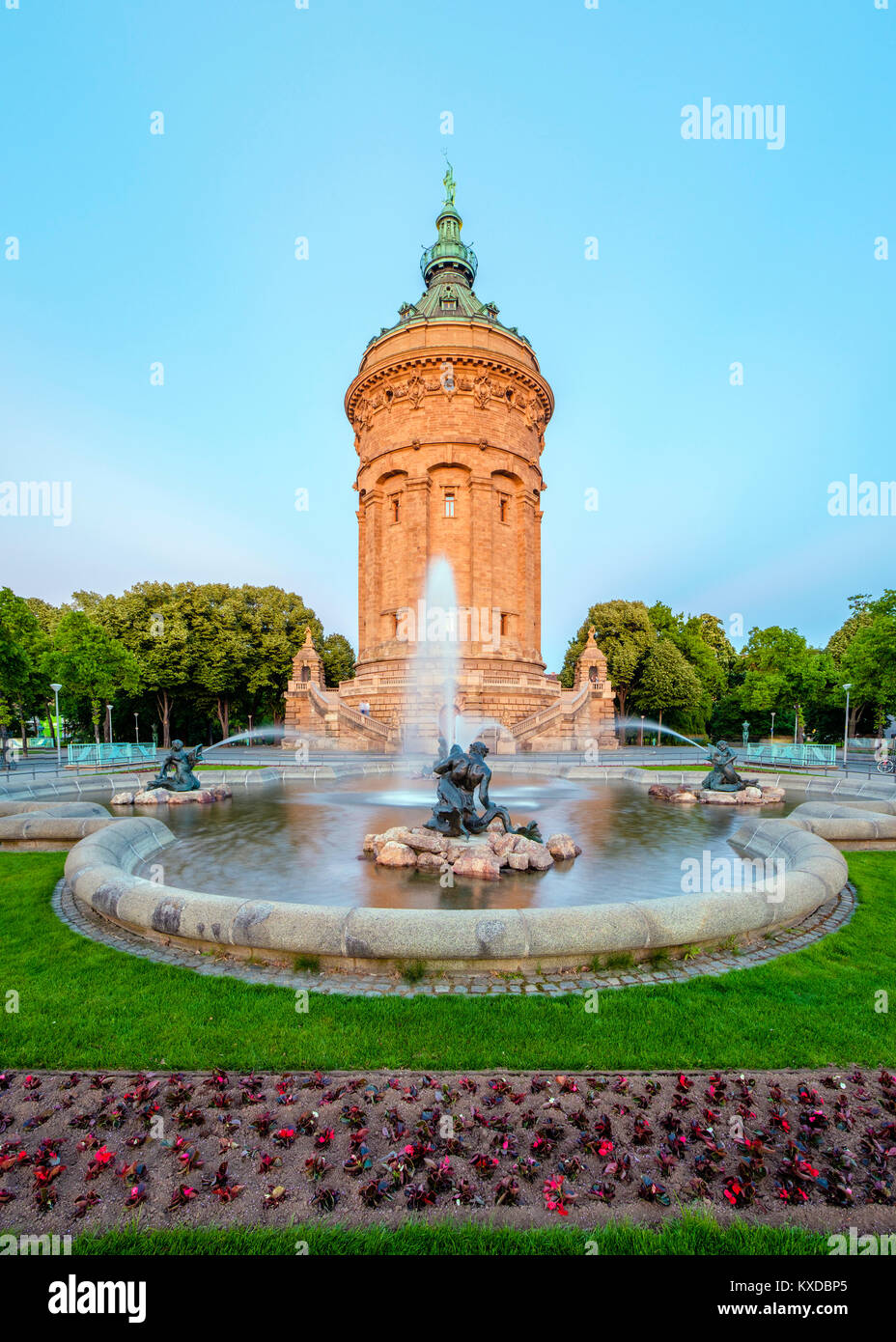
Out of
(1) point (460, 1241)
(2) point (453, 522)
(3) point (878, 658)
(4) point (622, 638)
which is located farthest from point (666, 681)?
(1) point (460, 1241)

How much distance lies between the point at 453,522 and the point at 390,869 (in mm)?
40918

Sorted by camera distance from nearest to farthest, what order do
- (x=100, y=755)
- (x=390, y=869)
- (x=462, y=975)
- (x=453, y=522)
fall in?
(x=462, y=975)
(x=390, y=869)
(x=100, y=755)
(x=453, y=522)

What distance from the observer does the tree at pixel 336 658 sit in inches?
2388

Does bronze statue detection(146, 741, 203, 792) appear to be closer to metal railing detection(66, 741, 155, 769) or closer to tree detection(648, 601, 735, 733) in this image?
metal railing detection(66, 741, 155, 769)

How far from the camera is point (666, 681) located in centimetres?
5859

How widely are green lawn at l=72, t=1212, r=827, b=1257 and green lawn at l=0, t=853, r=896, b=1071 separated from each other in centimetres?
133

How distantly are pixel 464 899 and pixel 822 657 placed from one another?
204 feet

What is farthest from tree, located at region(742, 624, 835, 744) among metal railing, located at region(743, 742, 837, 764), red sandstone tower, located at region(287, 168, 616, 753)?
metal railing, located at region(743, 742, 837, 764)

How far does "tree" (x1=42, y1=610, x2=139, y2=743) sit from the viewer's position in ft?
129

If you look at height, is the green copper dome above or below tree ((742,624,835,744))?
above

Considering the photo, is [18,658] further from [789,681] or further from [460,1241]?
[789,681]
